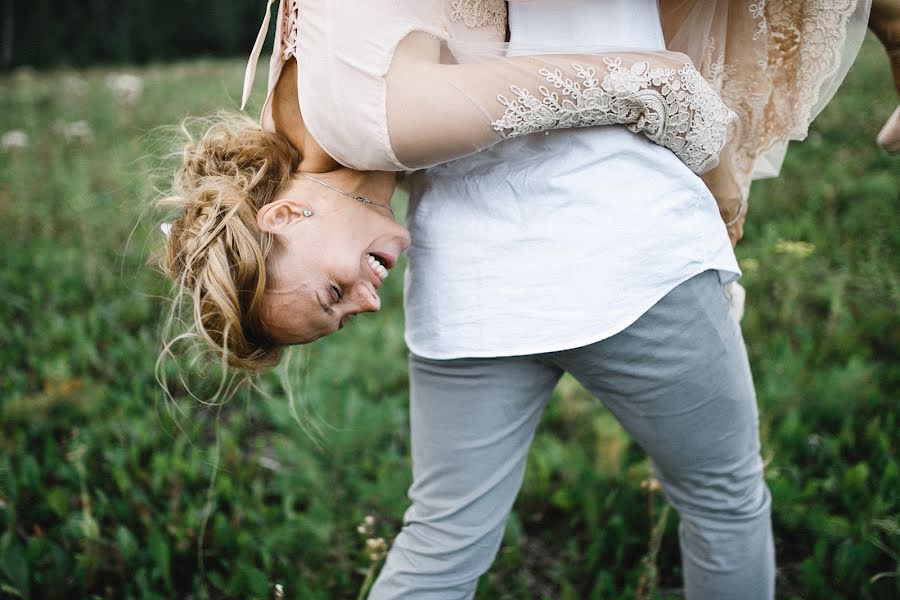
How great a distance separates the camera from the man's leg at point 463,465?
4.59ft

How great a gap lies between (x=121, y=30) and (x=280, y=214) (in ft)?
91.4

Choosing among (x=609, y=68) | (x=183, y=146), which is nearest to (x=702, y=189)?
(x=609, y=68)

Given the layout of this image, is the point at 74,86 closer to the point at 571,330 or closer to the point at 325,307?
the point at 325,307

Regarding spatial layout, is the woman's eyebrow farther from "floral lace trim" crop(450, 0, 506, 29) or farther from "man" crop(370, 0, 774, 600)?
"floral lace trim" crop(450, 0, 506, 29)

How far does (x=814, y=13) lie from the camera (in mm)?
1397

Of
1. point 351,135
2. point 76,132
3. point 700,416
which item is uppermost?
point 351,135

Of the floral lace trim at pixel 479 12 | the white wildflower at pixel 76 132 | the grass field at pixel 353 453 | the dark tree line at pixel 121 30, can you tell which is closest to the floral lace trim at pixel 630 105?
the floral lace trim at pixel 479 12

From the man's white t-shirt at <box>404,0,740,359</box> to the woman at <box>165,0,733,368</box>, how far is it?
0.20 feet

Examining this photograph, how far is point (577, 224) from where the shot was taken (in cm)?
121

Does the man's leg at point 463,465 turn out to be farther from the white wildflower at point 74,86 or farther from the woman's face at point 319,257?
the white wildflower at point 74,86

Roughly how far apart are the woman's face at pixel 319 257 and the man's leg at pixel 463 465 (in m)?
0.25

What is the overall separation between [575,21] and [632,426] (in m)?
0.73

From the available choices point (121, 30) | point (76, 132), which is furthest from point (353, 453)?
point (121, 30)

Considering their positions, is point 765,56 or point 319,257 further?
point 765,56
